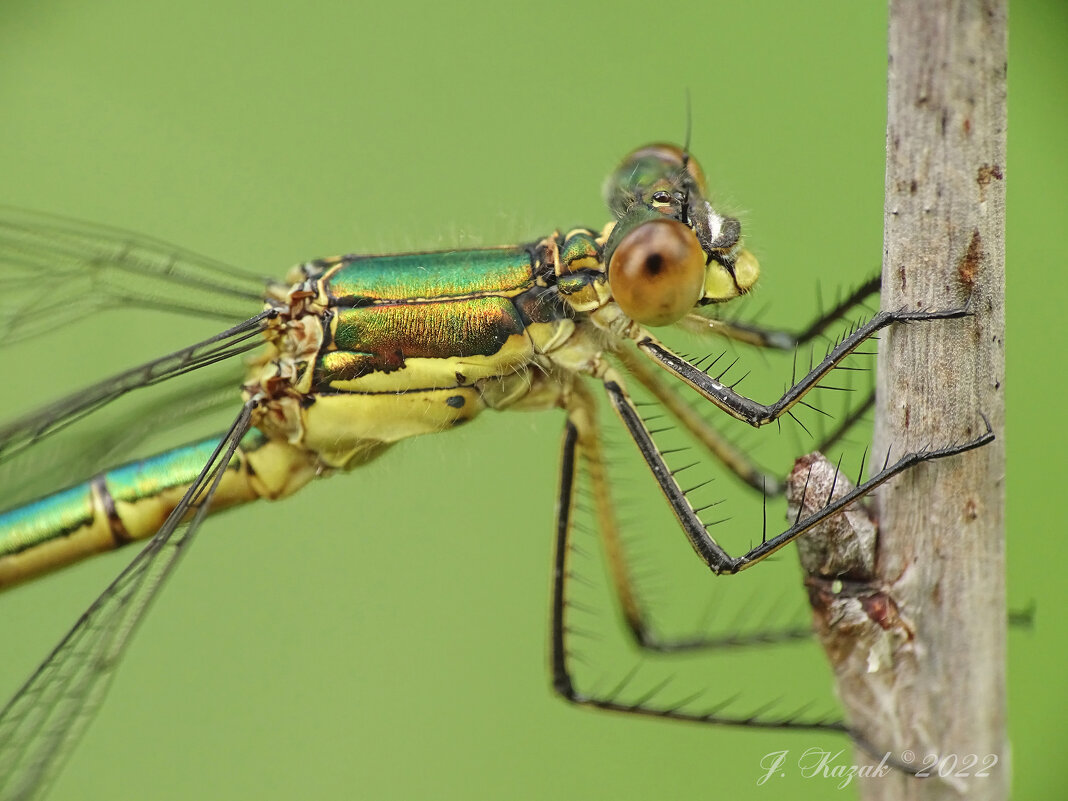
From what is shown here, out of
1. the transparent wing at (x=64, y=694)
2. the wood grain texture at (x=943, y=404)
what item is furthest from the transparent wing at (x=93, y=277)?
the wood grain texture at (x=943, y=404)

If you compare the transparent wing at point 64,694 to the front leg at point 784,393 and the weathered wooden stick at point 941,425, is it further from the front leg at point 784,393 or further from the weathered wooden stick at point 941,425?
the weathered wooden stick at point 941,425

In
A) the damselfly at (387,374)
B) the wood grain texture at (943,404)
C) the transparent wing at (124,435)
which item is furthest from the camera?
the transparent wing at (124,435)

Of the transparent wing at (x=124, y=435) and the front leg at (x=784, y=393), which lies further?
the transparent wing at (x=124, y=435)

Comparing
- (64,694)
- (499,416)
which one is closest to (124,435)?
(64,694)

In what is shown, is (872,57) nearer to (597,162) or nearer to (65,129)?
(597,162)

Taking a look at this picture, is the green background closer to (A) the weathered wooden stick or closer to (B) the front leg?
(B) the front leg
